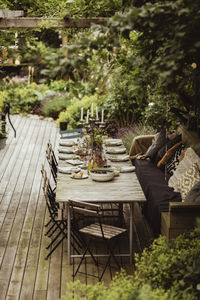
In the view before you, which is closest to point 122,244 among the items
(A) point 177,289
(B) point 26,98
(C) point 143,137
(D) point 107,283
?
(D) point 107,283

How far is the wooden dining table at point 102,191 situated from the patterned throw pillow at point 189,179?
69 cm

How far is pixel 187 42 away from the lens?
2637 millimetres

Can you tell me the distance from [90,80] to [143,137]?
642 centimetres

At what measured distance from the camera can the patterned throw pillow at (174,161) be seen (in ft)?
22.2

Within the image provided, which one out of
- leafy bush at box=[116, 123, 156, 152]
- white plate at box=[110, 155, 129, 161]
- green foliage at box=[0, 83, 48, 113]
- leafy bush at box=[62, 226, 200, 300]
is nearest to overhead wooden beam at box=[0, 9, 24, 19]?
white plate at box=[110, 155, 129, 161]

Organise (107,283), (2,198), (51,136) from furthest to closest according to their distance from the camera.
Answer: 1. (51,136)
2. (2,198)
3. (107,283)

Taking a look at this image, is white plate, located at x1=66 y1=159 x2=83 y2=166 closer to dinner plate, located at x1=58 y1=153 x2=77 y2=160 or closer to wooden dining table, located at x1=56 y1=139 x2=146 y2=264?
dinner plate, located at x1=58 y1=153 x2=77 y2=160

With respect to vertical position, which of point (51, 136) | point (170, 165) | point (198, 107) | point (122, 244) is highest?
point (198, 107)

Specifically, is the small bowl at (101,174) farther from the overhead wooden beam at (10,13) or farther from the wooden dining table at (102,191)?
the overhead wooden beam at (10,13)

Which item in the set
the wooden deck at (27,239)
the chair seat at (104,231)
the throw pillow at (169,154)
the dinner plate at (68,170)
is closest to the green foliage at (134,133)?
the wooden deck at (27,239)

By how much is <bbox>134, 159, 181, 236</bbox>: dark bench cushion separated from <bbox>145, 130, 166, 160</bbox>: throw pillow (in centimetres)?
21

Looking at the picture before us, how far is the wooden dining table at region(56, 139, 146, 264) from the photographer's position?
488cm

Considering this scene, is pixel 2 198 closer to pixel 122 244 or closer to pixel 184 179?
pixel 122 244

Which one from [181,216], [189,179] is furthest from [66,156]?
[181,216]
